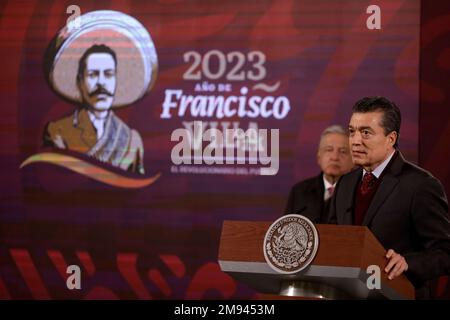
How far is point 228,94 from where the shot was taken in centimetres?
500

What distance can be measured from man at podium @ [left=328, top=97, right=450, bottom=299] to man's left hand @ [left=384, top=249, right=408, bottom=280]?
0.24 meters

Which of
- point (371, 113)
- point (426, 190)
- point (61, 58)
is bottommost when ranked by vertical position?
point (426, 190)

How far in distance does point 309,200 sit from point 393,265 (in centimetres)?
239

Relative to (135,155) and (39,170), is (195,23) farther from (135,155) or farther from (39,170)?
(39,170)

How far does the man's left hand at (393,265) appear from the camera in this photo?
2.46m

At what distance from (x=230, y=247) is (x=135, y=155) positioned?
2.65m

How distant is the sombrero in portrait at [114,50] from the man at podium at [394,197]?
246 cm

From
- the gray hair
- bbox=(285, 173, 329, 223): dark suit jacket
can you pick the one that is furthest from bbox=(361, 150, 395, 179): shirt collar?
the gray hair

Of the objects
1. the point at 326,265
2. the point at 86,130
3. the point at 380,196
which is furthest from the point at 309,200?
the point at 326,265

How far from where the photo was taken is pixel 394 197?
9.25 feet

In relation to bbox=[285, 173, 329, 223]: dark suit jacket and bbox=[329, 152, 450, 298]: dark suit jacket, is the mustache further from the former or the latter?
bbox=[329, 152, 450, 298]: dark suit jacket
